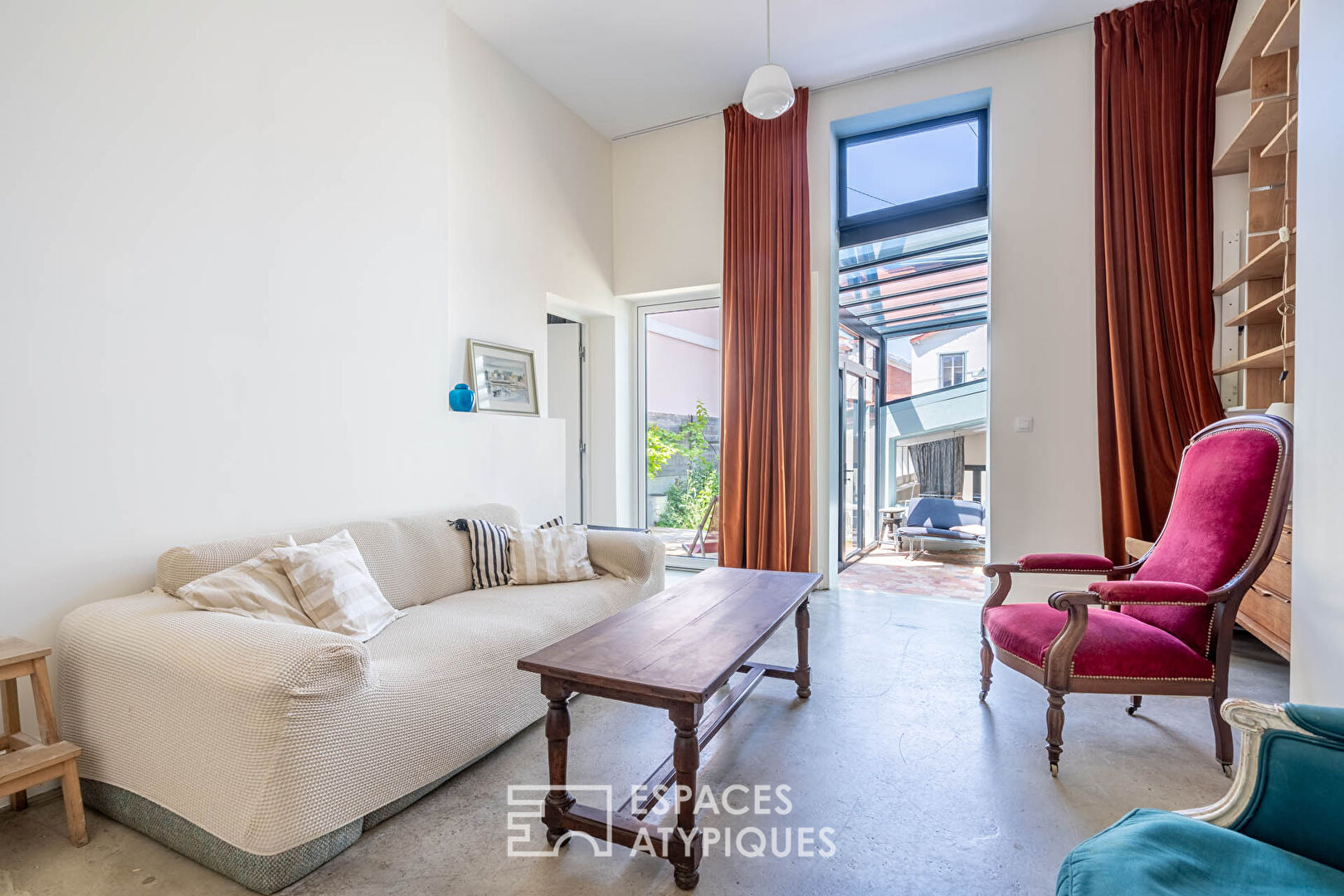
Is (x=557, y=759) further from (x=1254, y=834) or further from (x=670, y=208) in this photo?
(x=670, y=208)

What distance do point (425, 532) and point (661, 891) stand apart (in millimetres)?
1849

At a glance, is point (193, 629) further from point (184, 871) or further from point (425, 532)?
point (425, 532)

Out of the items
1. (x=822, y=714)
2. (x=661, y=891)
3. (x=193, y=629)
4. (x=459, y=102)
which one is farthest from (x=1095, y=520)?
(x=459, y=102)

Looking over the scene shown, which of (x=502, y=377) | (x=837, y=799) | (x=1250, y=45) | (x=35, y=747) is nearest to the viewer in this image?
(x=35, y=747)

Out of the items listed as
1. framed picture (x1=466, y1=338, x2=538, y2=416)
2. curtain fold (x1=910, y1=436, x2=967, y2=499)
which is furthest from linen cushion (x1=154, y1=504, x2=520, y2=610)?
curtain fold (x1=910, y1=436, x2=967, y2=499)

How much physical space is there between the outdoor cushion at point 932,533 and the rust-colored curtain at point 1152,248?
2.28m

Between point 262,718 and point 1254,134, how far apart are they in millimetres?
4457

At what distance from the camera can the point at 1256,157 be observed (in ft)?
9.36

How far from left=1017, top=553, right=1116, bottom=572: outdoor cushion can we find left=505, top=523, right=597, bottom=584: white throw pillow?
1953 millimetres

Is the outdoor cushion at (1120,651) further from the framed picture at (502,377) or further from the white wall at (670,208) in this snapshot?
the white wall at (670,208)

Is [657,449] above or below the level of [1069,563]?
above

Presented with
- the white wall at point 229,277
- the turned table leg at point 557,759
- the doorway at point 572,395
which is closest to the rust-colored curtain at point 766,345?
the doorway at point 572,395

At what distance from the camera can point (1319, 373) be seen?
1692 mm

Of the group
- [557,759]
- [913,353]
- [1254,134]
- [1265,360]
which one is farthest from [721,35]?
[913,353]
